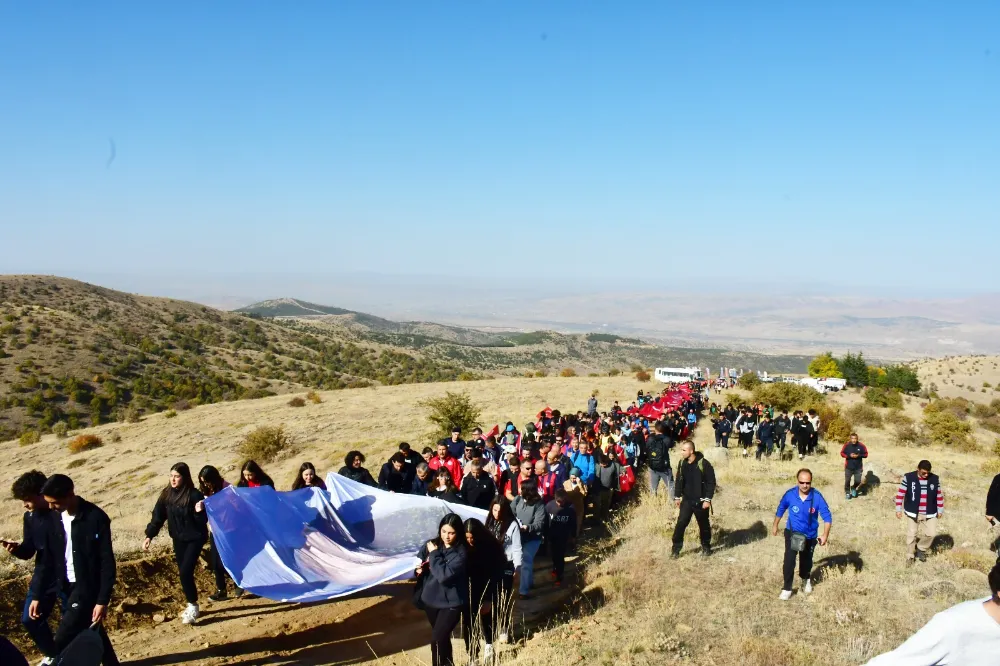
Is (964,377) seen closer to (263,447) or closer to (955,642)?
(263,447)

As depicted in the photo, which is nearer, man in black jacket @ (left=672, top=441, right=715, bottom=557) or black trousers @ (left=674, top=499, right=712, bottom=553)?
man in black jacket @ (left=672, top=441, right=715, bottom=557)

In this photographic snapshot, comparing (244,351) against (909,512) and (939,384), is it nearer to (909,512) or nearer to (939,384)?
(909,512)

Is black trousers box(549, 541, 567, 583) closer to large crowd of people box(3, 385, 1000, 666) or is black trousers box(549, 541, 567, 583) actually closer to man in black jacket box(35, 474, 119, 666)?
large crowd of people box(3, 385, 1000, 666)

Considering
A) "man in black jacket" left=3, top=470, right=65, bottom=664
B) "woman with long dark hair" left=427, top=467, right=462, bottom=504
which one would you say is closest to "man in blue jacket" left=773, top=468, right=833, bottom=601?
"woman with long dark hair" left=427, top=467, right=462, bottom=504

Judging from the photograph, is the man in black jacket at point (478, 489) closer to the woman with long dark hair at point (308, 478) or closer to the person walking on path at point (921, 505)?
the woman with long dark hair at point (308, 478)

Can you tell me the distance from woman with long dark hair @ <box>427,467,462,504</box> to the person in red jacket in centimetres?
84

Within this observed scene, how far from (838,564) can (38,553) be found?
32.4 feet

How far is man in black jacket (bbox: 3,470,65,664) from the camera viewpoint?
17.9 ft

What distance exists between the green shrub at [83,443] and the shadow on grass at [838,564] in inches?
1279

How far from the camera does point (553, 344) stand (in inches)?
5049

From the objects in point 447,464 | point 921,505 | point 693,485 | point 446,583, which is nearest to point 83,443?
point 447,464

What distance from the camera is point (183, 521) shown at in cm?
727

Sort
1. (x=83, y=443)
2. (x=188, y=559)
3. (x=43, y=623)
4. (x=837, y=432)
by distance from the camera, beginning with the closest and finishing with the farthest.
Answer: (x=43, y=623) → (x=188, y=559) → (x=837, y=432) → (x=83, y=443)

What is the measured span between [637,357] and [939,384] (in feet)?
204
